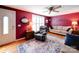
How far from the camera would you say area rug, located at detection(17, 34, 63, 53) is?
5.21 ft

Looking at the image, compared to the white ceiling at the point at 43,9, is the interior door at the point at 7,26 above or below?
below

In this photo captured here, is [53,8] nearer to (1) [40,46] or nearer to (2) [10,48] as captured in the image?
(1) [40,46]

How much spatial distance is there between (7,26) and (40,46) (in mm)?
809

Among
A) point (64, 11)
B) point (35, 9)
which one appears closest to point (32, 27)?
point (35, 9)

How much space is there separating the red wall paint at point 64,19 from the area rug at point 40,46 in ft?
1.32

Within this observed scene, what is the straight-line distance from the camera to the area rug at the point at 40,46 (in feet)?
5.21

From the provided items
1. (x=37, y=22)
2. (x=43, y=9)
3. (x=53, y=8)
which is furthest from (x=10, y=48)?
(x=53, y=8)

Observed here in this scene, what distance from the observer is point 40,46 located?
1676mm

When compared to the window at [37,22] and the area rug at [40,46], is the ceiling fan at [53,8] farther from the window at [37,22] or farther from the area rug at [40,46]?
the area rug at [40,46]

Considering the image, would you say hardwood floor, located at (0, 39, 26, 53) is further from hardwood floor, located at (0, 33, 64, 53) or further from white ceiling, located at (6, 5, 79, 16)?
white ceiling, located at (6, 5, 79, 16)

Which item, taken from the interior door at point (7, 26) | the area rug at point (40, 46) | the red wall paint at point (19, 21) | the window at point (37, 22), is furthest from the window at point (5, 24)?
the window at point (37, 22)

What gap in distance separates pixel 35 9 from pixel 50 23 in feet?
1.52

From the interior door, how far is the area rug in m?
0.30
